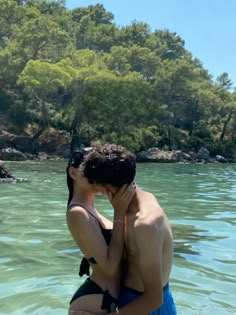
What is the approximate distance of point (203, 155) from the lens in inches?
1841

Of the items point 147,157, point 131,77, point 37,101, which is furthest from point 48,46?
point 147,157

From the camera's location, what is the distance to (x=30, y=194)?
46.8 feet

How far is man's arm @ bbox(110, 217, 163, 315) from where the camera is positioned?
2.56 meters

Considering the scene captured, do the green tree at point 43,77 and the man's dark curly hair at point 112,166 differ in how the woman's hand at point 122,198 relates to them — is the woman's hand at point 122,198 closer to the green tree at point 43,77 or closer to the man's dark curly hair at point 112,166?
the man's dark curly hair at point 112,166

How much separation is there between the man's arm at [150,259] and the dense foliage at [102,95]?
36.8 metres

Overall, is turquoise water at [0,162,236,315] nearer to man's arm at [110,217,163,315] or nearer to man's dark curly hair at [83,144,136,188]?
man's arm at [110,217,163,315]

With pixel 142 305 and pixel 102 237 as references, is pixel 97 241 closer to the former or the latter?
pixel 102 237

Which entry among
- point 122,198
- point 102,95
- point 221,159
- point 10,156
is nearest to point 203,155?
point 221,159

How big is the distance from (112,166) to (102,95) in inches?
1522

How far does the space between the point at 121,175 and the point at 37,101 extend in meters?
42.7

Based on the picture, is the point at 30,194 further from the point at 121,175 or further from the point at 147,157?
the point at 147,157

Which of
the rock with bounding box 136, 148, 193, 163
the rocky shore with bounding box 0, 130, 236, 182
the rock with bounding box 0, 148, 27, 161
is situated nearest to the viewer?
the rock with bounding box 0, 148, 27, 161

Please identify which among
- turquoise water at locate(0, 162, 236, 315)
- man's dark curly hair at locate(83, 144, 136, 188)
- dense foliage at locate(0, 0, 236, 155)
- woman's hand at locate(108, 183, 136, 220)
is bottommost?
turquoise water at locate(0, 162, 236, 315)

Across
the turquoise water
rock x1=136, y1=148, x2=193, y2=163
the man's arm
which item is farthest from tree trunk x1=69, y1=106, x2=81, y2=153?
the man's arm
